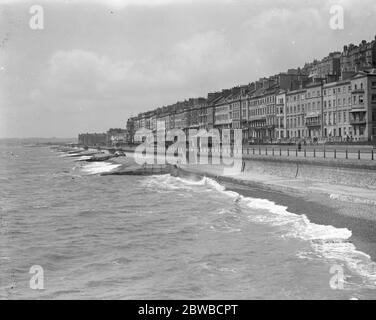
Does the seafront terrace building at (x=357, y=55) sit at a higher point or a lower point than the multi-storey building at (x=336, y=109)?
higher

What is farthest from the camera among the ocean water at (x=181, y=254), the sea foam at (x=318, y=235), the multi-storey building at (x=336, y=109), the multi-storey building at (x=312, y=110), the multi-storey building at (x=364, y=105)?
the multi-storey building at (x=312, y=110)

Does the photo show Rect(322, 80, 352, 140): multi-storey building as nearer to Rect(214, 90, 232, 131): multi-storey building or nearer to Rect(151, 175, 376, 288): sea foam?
Rect(214, 90, 232, 131): multi-storey building

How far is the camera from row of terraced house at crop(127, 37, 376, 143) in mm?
67812

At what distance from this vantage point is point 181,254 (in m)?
18.1

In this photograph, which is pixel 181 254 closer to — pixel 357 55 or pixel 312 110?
pixel 312 110

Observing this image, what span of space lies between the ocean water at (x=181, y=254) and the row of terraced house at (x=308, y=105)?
39.1m

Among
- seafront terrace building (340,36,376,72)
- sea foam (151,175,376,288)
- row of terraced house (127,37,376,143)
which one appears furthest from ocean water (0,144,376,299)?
seafront terrace building (340,36,376,72)

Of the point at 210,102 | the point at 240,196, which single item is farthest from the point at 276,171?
the point at 210,102

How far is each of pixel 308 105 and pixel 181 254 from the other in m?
67.8

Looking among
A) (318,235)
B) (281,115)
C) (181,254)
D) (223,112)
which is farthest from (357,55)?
(181,254)

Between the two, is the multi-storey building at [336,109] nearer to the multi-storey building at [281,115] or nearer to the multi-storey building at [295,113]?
the multi-storey building at [295,113]

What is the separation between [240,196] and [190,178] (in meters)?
19.1

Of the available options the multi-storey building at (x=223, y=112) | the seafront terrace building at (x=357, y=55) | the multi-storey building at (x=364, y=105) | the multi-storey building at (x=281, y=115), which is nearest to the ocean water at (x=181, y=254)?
the multi-storey building at (x=364, y=105)

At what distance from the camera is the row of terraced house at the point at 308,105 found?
222 ft
